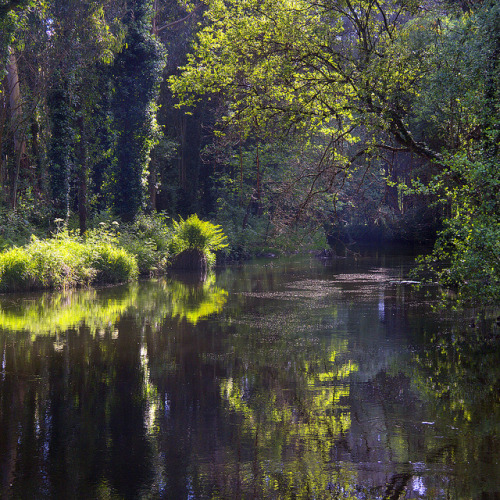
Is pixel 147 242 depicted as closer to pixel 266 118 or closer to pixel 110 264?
pixel 110 264

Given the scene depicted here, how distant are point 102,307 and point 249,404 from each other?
773cm

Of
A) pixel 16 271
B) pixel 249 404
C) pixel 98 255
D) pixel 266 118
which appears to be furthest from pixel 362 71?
pixel 98 255

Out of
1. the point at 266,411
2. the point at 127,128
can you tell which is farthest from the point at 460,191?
the point at 127,128

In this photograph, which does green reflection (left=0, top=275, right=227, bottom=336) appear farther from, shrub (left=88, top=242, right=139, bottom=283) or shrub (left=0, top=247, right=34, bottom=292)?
shrub (left=88, top=242, right=139, bottom=283)

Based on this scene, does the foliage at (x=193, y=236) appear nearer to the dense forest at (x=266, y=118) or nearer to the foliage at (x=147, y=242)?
the foliage at (x=147, y=242)

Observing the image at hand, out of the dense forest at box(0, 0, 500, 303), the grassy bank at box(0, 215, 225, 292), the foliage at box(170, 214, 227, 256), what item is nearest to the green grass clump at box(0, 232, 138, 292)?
the grassy bank at box(0, 215, 225, 292)

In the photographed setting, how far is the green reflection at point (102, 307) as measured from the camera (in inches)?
435

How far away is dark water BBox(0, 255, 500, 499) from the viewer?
4.36 metres

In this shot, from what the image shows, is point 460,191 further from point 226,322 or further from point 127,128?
point 127,128

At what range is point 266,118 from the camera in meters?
11.8

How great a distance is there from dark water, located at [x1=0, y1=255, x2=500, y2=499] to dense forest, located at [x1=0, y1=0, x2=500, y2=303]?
1790 millimetres

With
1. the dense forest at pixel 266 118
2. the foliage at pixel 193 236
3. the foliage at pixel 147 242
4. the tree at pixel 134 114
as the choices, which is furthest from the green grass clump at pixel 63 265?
the tree at pixel 134 114

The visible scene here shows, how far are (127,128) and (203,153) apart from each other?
9.30 metres

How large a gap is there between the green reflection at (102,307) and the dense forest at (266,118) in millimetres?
2442
